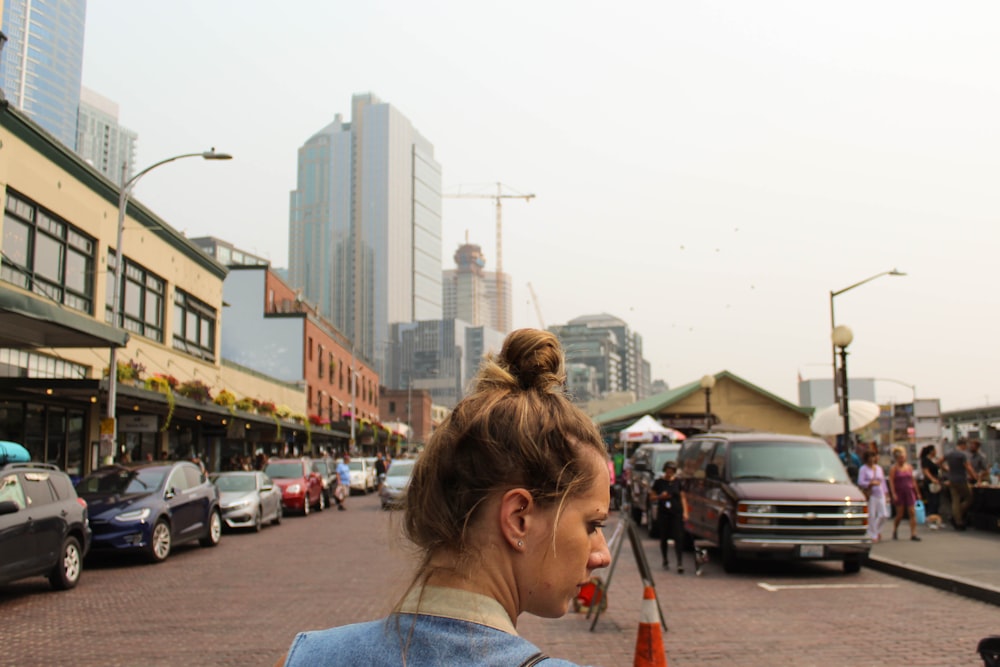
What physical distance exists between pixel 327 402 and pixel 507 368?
2591 inches

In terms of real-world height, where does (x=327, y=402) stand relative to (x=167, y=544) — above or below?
above

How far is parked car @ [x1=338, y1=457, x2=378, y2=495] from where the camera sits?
42.6 meters

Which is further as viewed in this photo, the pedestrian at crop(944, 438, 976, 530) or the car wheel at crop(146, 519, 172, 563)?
the pedestrian at crop(944, 438, 976, 530)

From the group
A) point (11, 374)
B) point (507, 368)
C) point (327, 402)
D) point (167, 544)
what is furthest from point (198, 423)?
point (507, 368)

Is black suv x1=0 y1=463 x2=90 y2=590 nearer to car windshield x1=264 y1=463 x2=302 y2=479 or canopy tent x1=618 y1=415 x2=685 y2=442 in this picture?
car windshield x1=264 y1=463 x2=302 y2=479

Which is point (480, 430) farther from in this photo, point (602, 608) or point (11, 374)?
point (11, 374)

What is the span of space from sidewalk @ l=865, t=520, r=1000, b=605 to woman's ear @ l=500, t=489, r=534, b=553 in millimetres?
11396

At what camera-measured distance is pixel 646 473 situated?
23.1 m

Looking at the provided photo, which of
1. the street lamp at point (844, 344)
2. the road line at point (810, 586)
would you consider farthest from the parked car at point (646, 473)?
the road line at point (810, 586)

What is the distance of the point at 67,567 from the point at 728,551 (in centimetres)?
973

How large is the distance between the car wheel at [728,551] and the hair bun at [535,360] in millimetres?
13101

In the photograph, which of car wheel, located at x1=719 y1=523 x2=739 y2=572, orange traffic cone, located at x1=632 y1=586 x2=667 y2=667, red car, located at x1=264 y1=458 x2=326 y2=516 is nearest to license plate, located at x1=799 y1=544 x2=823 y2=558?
car wheel, located at x1=719 y1=523 x2=739 y2=572

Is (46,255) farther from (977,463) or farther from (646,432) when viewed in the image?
(977,463)

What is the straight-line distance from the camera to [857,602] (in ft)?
37.1
